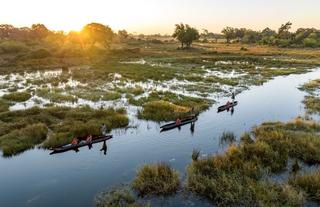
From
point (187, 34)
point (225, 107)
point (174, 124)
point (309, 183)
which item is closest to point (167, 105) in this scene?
point (174, 124)

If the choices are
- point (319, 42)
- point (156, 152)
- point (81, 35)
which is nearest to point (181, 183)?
point (156, 152)

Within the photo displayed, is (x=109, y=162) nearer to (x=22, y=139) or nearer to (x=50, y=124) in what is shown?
(x=22, y=139)

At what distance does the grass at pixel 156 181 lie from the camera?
1986 cm

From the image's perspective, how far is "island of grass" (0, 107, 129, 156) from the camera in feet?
92.8

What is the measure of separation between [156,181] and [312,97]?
124 feet

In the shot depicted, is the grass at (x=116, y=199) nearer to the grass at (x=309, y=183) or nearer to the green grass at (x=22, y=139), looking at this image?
the grass at (x=309, y=183)

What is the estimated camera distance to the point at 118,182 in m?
21.9

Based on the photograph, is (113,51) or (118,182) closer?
(118,182)

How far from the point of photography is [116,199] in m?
19.3

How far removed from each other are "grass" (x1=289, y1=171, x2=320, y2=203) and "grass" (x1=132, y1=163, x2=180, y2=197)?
7588mm

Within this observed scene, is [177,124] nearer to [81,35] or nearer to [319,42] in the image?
[81,35]

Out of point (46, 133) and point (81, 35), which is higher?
point (81, 35)

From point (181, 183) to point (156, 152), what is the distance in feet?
22.4

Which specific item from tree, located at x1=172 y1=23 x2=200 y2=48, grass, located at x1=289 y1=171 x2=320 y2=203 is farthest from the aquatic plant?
tree, located at x1=172 y1=23 x2=200 y2=48
